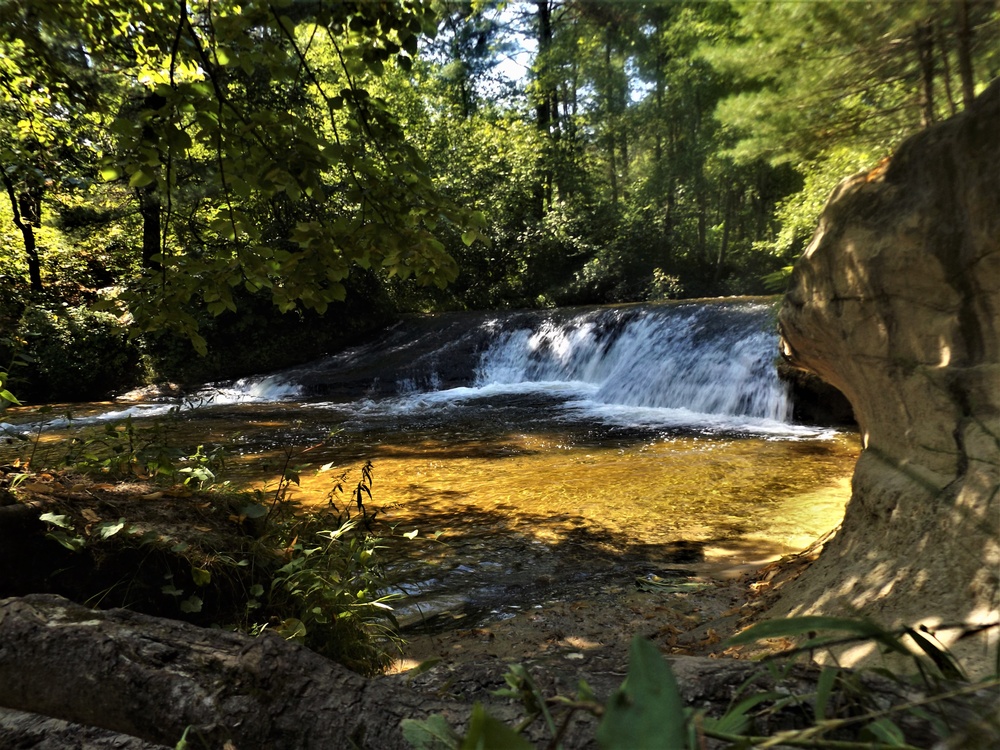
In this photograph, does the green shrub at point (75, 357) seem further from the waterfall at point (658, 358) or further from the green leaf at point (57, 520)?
the green leaf at point (57, 520)

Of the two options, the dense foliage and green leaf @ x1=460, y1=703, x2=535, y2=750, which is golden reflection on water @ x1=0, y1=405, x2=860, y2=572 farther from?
green leaf @ x1=460, y1=703, x2=535, y2=750

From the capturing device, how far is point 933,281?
9.23 feet

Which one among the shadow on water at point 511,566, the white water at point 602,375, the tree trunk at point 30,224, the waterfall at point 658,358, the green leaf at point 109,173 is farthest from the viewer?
the tree trunk at point 30,224

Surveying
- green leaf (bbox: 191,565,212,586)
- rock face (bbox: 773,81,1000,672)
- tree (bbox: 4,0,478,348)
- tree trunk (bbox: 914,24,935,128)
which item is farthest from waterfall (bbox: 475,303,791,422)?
green leaf (bbox: 191,565,212,586)

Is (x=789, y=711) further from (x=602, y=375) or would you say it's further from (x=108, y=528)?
(x=602, y=375)

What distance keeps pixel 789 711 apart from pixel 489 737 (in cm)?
52

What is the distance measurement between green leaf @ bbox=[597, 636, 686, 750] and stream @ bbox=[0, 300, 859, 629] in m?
3.27

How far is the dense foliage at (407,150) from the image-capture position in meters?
2.47

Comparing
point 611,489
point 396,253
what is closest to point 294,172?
point 396,253

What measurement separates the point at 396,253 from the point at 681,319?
1139 centimetres

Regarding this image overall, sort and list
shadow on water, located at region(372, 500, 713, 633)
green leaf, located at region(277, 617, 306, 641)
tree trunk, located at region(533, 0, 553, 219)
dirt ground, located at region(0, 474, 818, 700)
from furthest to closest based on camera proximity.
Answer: tree trunk, located at region(533, 0, 553, 219)
shadow on water, located at region(372, 500, 713, 633)
dirt ground, located at region(0, 474, 818, 700)
green leaf, located at region(277, 617, 306, 641)

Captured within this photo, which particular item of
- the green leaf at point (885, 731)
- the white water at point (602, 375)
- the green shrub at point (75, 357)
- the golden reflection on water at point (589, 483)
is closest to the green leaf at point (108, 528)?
the golden reflection on water at point (589, 483)

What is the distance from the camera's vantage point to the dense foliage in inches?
97.3

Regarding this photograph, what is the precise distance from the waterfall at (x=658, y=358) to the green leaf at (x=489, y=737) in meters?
9.76
